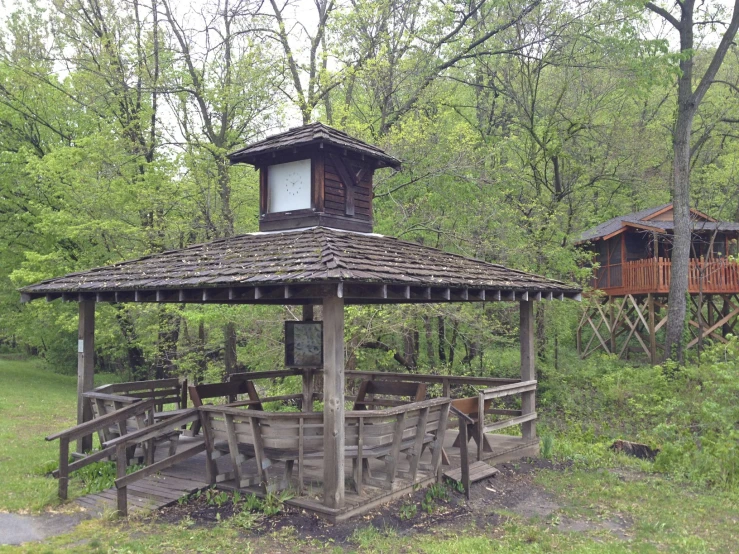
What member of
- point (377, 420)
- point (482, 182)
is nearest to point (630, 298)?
point (482, 182)

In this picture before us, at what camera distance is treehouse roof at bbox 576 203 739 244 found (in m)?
21.7

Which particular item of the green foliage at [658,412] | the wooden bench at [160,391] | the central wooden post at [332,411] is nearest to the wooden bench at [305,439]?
the central wooden post at [332,411]

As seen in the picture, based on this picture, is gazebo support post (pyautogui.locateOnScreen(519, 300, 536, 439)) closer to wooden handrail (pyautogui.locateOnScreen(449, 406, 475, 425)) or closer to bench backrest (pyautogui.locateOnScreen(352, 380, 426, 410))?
wooden handrail (pyautogui.locateOnScreen(449, 406, 475, 425))

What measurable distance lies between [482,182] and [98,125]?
45.6ft

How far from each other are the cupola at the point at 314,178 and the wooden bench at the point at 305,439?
3.12 metres

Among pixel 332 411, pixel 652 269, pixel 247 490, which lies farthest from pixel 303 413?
pixel 652 269

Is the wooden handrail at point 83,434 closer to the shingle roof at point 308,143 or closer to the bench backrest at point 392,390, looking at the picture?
the bench backrest at point 392,390

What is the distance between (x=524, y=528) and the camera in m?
6.58

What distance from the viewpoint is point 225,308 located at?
13.4 metres

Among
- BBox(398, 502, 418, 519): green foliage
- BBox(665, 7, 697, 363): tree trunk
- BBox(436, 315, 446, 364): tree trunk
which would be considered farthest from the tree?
BBox(398, 502, 418, 519): green foliage

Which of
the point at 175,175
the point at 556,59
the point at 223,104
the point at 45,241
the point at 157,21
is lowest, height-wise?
the point at 45,241

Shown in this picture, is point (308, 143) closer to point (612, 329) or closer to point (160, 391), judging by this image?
point (160, 391)

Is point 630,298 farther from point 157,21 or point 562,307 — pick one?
point 157,21

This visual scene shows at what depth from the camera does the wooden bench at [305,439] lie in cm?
680
